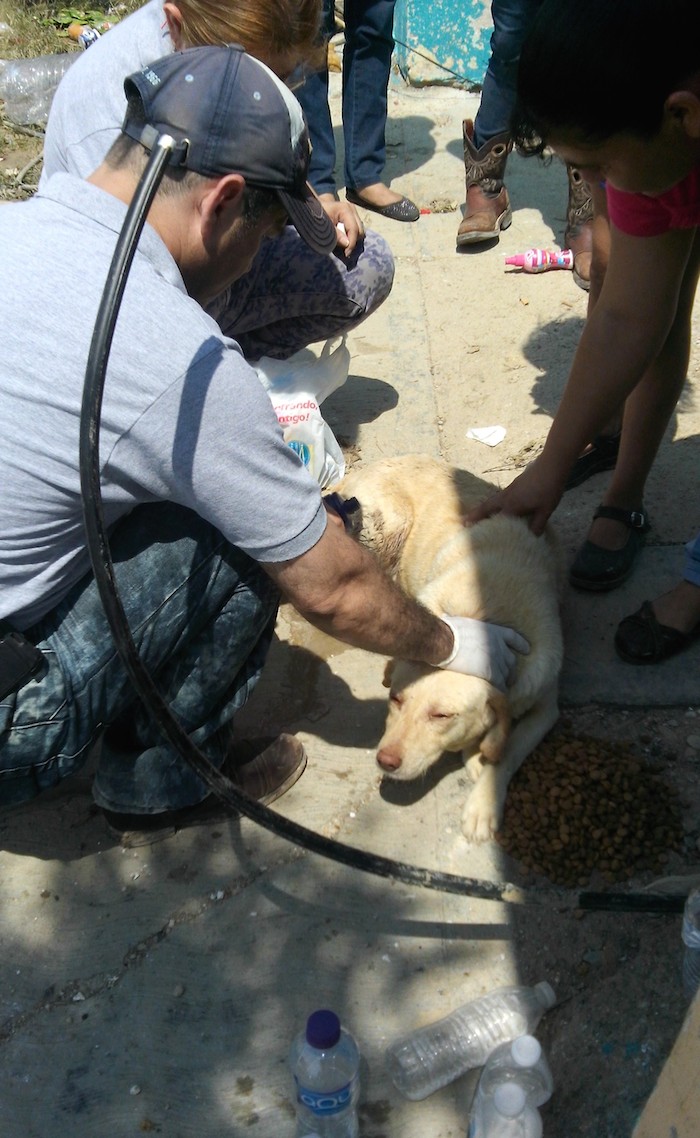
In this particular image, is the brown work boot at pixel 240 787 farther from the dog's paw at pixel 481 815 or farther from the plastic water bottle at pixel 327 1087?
the plastic water bottle at pixel 327 1087

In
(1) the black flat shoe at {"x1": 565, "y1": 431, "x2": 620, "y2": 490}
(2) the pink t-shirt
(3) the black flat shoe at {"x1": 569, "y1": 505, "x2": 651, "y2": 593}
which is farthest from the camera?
(1) the black flat shoe at {"x1": 565, "y1": 431, "x2": 620, "y2": 490}

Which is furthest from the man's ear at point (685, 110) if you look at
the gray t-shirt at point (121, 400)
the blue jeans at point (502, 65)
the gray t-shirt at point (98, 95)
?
the blue jeans at point (502, 65)

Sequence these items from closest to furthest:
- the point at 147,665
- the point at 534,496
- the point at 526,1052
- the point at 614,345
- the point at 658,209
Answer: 1. the point at 526,1052
2. the point at 147,665
3. the point at 658,209
4. the point at 614,345
5. the point at 534,496

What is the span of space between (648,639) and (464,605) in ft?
2.03

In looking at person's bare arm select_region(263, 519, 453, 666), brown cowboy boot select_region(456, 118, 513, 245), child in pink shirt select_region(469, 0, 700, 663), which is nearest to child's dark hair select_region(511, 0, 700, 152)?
child in pink shirt select_region(469, 0, 700, 663)

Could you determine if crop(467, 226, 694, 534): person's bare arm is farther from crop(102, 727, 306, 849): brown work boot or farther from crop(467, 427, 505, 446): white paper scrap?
crop(102, 727, 306, 849): brown work boot

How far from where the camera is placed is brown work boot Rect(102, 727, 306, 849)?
2.57 m

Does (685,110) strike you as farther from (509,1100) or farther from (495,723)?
(509,1100)

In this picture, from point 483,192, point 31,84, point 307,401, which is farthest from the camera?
point 31,84

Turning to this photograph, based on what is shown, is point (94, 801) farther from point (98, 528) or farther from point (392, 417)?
point (392, 417)

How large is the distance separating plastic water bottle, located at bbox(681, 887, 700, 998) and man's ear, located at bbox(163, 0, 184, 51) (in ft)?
9.14

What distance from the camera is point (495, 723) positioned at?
2.65 m

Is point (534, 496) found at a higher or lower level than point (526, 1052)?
higher

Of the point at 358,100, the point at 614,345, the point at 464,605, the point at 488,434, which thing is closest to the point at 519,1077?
the point at 464,605
